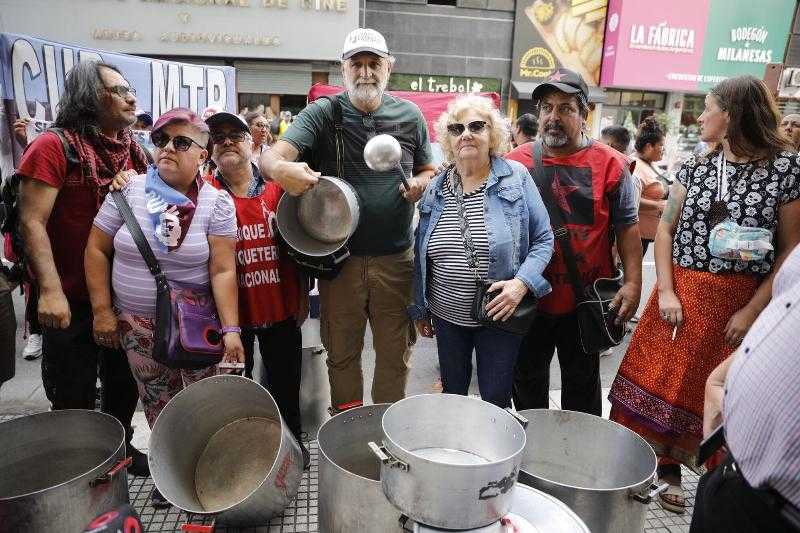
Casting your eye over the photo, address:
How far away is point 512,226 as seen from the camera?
2266 millimetres

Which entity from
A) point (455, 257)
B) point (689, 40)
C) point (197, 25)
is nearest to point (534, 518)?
point (455, 257)

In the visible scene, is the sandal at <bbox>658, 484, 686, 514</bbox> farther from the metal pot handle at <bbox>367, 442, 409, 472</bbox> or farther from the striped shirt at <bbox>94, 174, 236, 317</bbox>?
the striped shirt at <bbox>94, 174, 236, 317</bbox>

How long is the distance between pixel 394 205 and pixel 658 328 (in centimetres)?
147

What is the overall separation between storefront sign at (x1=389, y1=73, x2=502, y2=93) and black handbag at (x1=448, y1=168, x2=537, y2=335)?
15.2 metres

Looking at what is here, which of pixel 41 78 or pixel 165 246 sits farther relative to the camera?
pixel 41 78

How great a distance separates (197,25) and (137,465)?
1438 cm

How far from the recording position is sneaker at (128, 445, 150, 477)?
8.81ft

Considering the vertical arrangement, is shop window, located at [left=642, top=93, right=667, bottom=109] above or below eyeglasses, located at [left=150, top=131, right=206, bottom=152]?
above

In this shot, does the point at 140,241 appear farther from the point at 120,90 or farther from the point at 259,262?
the point at 120,90

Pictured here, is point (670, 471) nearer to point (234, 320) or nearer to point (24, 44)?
point (234, 320)

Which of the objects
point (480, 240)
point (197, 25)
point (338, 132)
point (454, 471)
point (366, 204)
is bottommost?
point (454, 471)

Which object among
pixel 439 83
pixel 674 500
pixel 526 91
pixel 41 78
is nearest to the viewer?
pixel 674 500

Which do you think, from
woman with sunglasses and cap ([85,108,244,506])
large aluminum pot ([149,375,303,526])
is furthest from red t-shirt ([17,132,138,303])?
large aluminum pot ([149,375,303,526])

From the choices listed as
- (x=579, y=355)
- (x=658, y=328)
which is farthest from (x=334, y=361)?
(x=658, y=328)
